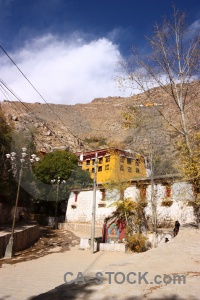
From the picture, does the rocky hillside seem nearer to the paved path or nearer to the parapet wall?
the paved path

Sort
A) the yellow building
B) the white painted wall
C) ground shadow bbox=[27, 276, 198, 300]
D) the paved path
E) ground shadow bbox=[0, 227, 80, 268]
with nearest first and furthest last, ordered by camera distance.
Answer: ground shadow bbox=[27, 276, 198, 300], the paved path, ground shadow bbox=[0, 227, 80, 268], the white painted wall, the yellow building

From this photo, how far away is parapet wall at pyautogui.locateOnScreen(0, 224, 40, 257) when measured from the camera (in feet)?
53.4

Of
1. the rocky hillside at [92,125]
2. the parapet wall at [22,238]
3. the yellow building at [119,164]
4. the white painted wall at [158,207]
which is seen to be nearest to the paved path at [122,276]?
the parapet wall at [22,238]

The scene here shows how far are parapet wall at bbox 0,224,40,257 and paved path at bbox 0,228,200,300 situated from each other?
7.61 feet

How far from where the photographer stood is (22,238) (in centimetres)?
1969

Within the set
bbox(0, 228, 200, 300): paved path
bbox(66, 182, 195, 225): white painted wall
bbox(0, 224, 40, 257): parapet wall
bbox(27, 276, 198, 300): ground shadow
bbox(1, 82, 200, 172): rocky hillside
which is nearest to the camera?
bbox(27, 276, 198, 300): ground shadow

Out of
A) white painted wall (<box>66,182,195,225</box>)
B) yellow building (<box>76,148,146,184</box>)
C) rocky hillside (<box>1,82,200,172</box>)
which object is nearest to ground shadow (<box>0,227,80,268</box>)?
white painted wall (<box>66,182,195,225</box>)

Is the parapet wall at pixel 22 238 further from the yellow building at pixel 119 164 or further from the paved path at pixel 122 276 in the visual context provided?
the yellow building at pixel 119 164

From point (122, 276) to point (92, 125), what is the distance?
120 m

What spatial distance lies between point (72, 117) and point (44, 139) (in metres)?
59.8

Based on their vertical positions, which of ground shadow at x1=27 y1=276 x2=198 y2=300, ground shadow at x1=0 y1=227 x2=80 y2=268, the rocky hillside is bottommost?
ground shadow at x1=0 y1=227 x2=80 y2=268

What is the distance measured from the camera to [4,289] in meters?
8.66

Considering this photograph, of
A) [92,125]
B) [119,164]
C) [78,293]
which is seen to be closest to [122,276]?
[78,293]

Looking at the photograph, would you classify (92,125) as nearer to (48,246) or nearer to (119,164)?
(119,164)
